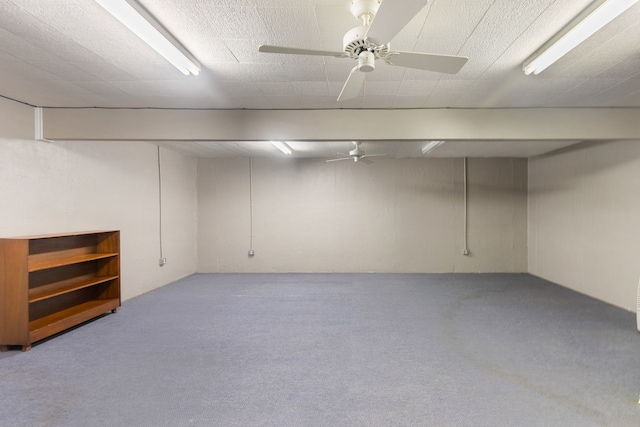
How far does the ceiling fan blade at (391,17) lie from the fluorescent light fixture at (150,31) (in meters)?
1.47

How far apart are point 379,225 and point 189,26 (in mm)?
5740

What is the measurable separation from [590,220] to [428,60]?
16.4ft

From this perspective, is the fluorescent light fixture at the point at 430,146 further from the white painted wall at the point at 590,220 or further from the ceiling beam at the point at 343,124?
the white painted wall at the point at 590,220

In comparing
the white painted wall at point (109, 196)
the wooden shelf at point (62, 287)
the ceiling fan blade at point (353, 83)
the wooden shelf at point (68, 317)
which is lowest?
the wooden shelf at point (68, 317)

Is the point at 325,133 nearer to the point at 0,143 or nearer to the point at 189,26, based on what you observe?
the point at 189,26

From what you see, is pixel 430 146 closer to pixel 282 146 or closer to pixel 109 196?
pixel 282 146

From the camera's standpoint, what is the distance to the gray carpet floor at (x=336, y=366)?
7.15 feet

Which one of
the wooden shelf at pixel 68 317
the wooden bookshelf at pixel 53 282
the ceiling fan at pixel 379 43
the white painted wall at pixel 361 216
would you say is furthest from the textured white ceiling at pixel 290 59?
the white painted wall at pixel 361 216

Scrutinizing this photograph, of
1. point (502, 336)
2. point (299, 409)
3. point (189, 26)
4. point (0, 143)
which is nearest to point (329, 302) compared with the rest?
point (502, 336)

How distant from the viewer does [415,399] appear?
234 centimetres

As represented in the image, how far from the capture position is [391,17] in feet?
5.26

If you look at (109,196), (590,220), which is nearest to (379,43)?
(109,196)

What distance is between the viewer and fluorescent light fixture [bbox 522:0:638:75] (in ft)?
6.38

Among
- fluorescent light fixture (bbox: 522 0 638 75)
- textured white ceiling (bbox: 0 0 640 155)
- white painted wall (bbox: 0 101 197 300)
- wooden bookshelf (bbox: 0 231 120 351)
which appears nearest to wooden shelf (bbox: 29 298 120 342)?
wooden bookshelf (bbox: 0 231 120 351)
